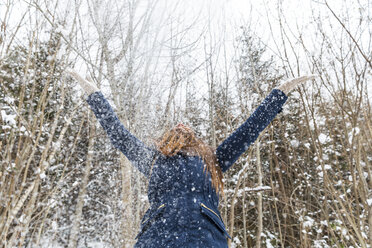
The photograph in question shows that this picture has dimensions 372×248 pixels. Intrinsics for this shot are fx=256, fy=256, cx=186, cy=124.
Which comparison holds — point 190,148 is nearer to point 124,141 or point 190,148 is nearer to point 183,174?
point 183,174

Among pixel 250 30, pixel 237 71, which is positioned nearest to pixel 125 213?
pixel 237 71

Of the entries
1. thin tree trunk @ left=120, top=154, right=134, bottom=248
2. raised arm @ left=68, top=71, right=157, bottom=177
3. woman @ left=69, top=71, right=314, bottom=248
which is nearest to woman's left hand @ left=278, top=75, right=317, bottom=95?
woman @ left=69, top=71, right=314, bottom=248

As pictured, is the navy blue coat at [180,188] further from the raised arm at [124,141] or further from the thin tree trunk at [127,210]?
the thin tree trunk at [127,210]

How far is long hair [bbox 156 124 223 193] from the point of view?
1254 millimetres

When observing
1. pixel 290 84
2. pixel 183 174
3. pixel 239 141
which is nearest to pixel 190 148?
pixel 183 174

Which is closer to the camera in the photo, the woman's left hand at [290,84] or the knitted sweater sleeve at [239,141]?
the knitted sweater sleeve at [239,141]

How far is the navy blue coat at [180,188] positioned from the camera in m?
1.06

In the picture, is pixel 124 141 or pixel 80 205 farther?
pixel 80 205

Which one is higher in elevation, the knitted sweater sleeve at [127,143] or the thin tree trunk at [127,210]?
the knitted sweater sleeve at [127,143]

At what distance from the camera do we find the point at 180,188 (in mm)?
1150

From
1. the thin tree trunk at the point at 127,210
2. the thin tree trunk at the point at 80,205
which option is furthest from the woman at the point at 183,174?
the thin tree trunk at the point at 80,205

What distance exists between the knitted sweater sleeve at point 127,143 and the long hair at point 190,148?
90 mm

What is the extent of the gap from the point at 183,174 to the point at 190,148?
161mm

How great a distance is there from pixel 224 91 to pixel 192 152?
4102 mm
